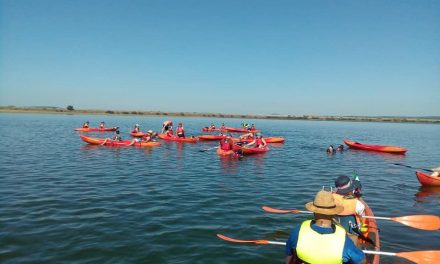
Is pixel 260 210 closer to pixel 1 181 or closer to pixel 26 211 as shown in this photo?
pixel 26 211

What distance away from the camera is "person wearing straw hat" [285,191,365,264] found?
4.80 m

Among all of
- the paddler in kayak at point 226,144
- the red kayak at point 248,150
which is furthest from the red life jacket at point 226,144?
the red kayak at point 248,150

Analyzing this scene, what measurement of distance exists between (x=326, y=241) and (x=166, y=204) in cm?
930

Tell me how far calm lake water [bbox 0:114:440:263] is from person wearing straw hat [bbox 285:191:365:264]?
4020mm

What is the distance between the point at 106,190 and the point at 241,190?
639 cm

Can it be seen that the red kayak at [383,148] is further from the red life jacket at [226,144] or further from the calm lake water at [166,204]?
the red life jacket at [226,144]

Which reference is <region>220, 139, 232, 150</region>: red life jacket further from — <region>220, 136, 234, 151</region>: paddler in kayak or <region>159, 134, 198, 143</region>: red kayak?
<region>159, 134, 198, 143</region>: red kayak

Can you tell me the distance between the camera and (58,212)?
11727mm

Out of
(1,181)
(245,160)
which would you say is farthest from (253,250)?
(245,160)

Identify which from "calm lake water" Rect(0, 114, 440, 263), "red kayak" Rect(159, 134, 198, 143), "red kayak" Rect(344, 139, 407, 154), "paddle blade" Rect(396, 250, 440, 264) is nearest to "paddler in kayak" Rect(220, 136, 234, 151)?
"calm lake water" Rect(0, 114, 440, 263)

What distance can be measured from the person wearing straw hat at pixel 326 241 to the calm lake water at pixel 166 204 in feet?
13.2

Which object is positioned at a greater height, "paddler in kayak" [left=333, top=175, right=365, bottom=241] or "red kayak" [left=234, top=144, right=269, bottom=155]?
"paddler in kayak" [left=333, top=175, right=365, bottom=241]

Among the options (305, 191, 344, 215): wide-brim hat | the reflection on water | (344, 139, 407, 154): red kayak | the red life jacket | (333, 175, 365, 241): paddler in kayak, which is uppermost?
(305, 191, 344, 215): wide-brim hat

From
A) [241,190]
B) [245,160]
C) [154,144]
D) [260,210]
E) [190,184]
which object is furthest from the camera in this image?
[154,144]
